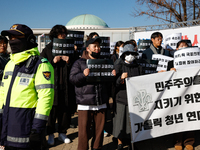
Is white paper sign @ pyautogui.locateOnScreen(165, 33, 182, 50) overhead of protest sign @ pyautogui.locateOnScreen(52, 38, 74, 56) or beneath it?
overhead

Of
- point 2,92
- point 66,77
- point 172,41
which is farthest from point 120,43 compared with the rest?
point 2,92

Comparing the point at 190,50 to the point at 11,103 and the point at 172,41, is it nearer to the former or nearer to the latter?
the point at 172,41

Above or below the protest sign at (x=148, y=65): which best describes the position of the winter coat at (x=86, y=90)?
below

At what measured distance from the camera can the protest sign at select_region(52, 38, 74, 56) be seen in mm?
4078

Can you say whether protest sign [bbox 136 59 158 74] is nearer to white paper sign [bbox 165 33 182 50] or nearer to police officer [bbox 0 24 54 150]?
white paper sign [bbox 165 33 182 50]

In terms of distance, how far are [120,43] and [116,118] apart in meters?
3.06

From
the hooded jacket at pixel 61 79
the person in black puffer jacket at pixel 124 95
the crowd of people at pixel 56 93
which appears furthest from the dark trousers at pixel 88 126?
the hooded jacket at pixel 61 79

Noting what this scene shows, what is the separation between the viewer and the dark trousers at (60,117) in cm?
426

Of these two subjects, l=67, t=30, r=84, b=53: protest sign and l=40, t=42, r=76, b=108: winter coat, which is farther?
l=67, t=30, r=84, b=53: protest sign

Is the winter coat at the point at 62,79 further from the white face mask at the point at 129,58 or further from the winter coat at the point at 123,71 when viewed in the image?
the white face mask at the point at 129,58

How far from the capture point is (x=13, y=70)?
7.45ft

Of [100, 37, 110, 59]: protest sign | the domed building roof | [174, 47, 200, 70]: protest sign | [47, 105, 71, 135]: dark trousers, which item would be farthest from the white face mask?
the domed building roof

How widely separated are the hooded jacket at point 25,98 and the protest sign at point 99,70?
1.11m

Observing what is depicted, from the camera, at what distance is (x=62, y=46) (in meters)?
4.12
